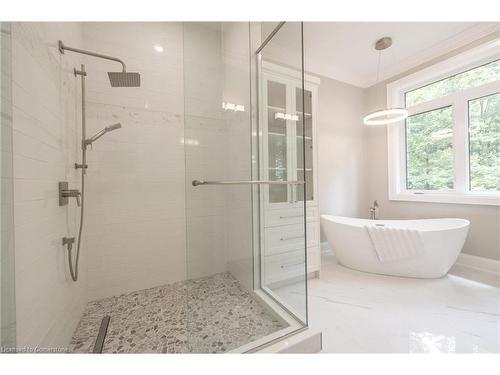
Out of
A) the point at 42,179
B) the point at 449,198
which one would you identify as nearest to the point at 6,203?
the point at 42,179

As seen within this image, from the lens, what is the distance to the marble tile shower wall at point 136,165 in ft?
5.22

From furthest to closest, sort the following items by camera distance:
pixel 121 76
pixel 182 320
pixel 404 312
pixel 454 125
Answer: pixel 454 125 → pixel 404 312 → pixel 182 320 → pixel 121 76

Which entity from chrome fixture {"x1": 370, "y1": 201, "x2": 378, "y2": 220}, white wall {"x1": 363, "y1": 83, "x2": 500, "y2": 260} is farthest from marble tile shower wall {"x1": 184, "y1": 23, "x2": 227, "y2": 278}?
white wall {"x1": 363, "y1": 83, "x2": 500, "y2": 260}

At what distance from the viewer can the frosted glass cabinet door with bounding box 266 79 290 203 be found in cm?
151

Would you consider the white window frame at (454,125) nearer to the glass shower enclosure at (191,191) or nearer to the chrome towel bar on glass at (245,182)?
the glass shower enclosure at (191,191)

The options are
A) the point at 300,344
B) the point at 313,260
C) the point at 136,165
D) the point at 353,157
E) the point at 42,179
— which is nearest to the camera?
the point at 42,179

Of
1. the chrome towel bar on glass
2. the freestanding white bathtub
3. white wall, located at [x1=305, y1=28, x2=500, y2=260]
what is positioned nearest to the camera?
the chrome towel bar on glass

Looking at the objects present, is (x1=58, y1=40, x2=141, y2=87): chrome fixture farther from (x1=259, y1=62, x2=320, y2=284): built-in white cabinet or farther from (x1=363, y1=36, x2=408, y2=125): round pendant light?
(x1=363, y1=36, x2=408, y2=125): round pendant light

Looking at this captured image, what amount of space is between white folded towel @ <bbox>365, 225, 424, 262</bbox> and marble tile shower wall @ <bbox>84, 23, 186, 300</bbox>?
189 cm

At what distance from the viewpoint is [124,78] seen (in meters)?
1.25

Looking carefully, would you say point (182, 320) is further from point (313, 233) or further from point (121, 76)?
point (121, 76)

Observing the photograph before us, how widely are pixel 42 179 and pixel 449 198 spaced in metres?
3.57

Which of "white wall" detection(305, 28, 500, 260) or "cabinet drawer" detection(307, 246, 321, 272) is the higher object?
"white wall" detection(305, 28, 500, 260)
